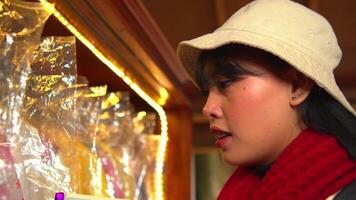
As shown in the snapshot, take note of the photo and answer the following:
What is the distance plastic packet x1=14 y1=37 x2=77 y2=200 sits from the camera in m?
0.68

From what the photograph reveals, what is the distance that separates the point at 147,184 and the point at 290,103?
0.69 metres

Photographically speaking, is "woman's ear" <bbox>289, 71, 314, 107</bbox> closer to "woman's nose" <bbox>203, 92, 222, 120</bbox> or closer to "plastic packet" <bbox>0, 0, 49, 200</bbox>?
"woman's nose" <bbox>203, 92, 222, 120</bbox>

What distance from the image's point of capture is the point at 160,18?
62.7 inches

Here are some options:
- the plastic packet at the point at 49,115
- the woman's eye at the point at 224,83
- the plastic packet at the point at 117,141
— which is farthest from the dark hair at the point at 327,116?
the plastic packet at the point at 117,141

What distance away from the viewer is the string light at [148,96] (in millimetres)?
848

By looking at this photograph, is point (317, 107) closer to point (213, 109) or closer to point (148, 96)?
point (213, 109)

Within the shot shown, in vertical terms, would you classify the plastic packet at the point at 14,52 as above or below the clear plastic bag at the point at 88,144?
above

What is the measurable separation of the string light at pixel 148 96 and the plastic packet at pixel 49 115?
0.22 ft

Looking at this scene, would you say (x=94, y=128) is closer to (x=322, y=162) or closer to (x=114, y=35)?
(x=114, y=35)

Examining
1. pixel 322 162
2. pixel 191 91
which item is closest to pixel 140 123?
pixel 191 91

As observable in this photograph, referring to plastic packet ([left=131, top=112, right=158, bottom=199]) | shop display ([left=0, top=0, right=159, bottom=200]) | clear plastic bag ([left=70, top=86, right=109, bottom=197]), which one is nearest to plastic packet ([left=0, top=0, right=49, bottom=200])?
shop display ([left=0, top=0, right=159, bottom=200])

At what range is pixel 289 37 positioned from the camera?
0.70 meters

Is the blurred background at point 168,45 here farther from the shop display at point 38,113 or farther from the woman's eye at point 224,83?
the woman's eye at point 224,83

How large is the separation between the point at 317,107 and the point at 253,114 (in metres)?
0.11
